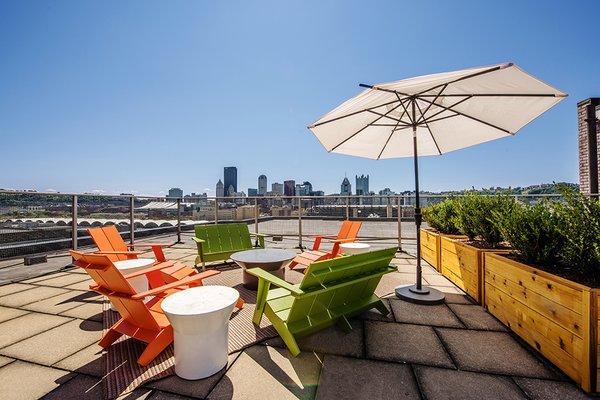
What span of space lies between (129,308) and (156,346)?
409 millimetres

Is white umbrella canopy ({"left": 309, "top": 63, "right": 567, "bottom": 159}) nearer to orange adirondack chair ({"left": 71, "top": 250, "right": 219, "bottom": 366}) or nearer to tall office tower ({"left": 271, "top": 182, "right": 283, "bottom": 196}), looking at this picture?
orange adirondack chair ({"left": 71, "top": 250, "right": 219, "bottom": 366})

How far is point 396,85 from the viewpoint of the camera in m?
2.88

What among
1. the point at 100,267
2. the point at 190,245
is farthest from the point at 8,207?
the point at 100,267

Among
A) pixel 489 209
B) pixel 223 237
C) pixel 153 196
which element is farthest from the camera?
pixel 153 196

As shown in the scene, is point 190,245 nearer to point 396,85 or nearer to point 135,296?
point 135,296

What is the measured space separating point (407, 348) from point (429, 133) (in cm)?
364

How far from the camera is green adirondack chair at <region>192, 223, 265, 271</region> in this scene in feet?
16.1

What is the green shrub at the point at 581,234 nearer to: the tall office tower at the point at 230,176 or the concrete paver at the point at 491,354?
the concrete paver at the point at 491,354

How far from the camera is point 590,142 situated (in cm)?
978

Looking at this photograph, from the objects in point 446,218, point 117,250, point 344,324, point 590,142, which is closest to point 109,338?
point 344,324

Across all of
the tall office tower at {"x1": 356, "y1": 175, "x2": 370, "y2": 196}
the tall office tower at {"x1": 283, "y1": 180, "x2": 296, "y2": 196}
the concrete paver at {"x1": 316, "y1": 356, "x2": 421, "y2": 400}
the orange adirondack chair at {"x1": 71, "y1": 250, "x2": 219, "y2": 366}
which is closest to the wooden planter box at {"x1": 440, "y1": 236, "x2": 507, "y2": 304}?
the concrete paver at {"x1": 316, "y1": 356, "x2": 421, "y2": 400}

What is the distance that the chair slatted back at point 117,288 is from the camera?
214 centimetres

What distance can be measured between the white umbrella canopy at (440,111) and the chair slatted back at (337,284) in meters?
1.87

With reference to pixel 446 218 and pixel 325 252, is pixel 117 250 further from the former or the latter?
pixel 446 218
